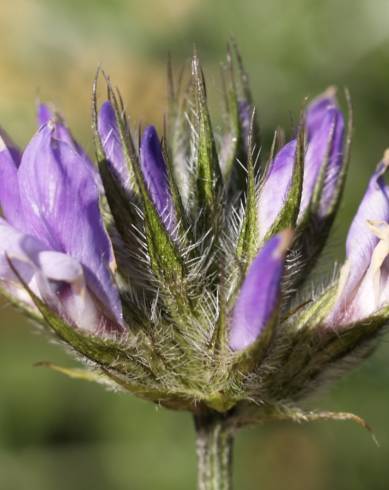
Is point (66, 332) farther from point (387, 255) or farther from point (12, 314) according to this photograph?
point (12, 314)

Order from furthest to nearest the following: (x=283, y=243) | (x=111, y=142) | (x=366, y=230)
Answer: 1. (x=111, y=142)
2. (x=366, y=230)
3. (x=283, y=243)

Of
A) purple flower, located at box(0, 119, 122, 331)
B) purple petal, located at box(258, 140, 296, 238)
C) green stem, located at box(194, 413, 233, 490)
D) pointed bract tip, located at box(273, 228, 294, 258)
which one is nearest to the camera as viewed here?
pointed bract tip, located at box(273, 228, 294, 258)

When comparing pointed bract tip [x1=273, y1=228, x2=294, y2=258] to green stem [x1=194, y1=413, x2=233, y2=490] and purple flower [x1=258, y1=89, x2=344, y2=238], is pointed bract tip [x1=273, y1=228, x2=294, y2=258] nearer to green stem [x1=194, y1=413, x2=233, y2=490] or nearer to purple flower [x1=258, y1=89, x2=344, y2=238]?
purple flower [x1=258, y1=89, x2=344, y2=238]

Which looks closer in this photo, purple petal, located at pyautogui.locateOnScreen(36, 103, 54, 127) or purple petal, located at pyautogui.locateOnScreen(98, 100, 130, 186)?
purple petal, located at pyautogui.locateOnScreen(98, 100, 130, 186)

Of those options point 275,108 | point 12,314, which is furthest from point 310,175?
point 12,314

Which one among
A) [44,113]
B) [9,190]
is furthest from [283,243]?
[44,113]

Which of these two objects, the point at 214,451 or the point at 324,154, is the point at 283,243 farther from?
the point at 214,451

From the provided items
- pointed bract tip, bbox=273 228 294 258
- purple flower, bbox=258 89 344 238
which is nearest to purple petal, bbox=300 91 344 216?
purple flower, bbox=258 89 344 238
